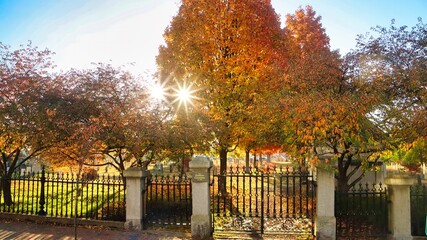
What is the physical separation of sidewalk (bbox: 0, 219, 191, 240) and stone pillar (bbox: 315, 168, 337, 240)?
3.47 meters

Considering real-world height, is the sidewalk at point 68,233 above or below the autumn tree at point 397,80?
below

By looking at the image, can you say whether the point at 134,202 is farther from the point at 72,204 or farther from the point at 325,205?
the point at 325,205

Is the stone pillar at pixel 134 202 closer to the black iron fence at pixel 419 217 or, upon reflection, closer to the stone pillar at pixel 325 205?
the stone pillar at pixel 325 205

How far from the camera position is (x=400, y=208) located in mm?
8086

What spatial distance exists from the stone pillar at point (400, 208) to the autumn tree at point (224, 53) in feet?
19.7

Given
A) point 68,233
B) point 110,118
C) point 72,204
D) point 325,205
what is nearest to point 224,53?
point 110,118

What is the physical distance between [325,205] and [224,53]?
8363 mm

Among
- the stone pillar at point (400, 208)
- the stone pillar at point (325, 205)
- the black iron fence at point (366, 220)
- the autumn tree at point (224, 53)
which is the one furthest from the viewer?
the autumn tree at point (224, 53)

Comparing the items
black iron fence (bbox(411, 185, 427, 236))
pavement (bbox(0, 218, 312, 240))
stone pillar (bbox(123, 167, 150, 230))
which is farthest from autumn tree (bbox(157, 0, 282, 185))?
black iron fence (bbox(411, 185, 427, 236))

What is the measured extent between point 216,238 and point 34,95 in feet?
23.8

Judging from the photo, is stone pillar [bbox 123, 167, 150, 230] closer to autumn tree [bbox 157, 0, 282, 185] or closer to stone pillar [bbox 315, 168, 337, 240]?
autumn tree [bbox 157, 0, 282, 185]

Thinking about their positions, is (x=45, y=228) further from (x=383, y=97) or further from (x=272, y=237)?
Result: (x=383, y=97)

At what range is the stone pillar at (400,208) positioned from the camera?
8039 mm

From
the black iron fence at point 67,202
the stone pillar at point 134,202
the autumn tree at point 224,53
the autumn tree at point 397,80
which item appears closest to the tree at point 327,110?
the autumn tree at point 397,80
